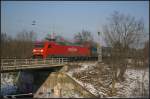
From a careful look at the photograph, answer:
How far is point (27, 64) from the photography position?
1243 inches

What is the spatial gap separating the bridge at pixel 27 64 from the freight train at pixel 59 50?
10.5 ft

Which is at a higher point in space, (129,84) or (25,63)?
(25,63)

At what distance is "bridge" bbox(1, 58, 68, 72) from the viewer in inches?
1103

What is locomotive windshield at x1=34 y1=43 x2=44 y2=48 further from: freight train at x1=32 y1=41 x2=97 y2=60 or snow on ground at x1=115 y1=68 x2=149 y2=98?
snow on ground at x1=115 y1=68 x2=149 y2=98

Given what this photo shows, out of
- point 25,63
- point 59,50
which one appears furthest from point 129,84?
point 59,50

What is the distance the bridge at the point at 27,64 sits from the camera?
28.0 metres

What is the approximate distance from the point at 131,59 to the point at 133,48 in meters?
1.96

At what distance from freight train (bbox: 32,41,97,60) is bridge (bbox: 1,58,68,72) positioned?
3194 mm

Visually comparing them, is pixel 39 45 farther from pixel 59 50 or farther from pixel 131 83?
pixel 131 83

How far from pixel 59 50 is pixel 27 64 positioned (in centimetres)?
1201

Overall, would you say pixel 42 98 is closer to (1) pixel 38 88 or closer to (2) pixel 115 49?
(1) pixel 38 88

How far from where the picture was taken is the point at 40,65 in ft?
111

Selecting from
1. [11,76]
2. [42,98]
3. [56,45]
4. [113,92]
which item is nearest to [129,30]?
[56,45]

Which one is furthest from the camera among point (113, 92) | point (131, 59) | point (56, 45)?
point (131, 59)
